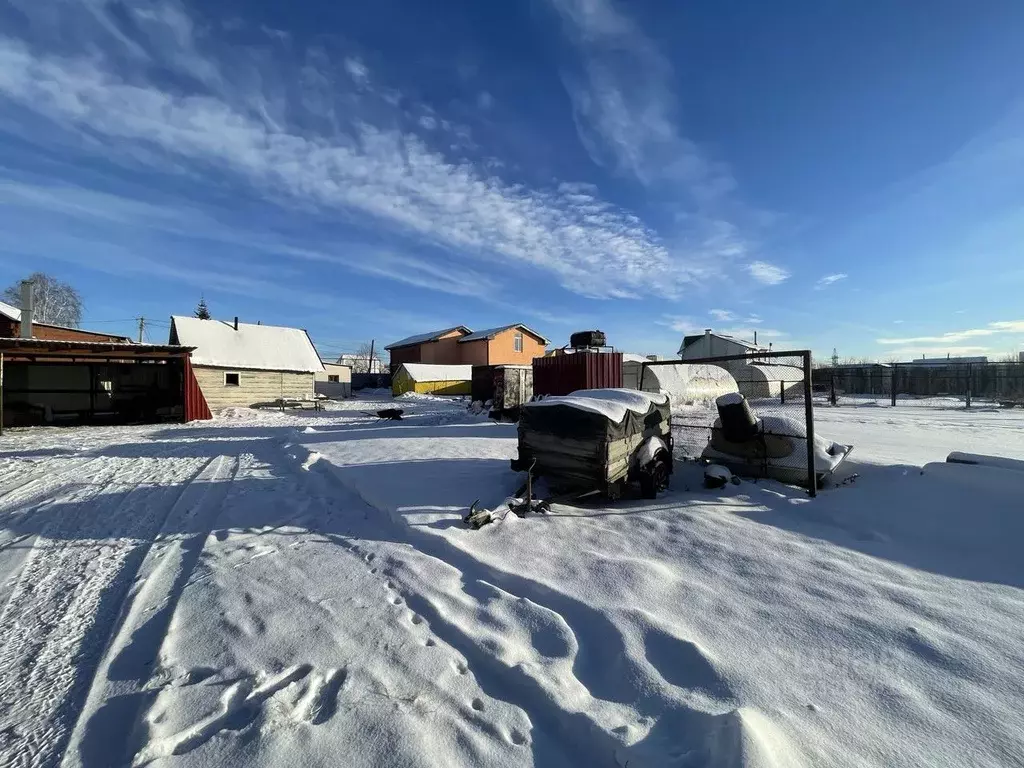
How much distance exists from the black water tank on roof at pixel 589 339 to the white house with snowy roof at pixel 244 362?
17753 millimetres

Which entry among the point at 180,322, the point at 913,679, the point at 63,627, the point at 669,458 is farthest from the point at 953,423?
the point at 180,322

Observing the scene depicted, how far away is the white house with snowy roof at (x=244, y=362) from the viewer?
82.3 ft

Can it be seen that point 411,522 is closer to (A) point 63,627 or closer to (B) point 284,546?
(B) point 284,546

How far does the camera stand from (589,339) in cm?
2036

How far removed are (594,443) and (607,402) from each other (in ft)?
2.63

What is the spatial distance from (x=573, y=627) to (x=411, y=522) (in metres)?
2.74

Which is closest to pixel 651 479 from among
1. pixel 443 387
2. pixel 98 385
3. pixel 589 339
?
pixel 589 339

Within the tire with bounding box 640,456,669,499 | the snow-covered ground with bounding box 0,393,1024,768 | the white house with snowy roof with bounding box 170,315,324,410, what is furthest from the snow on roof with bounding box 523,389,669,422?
the white house with snowy roof with bounding box 170,315,324,410

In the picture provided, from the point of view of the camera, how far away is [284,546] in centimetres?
494

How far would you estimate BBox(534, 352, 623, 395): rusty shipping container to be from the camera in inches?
685

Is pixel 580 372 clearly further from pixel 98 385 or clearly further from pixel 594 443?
pixel 98 385

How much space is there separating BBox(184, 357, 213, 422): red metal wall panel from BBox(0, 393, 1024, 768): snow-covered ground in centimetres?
1438

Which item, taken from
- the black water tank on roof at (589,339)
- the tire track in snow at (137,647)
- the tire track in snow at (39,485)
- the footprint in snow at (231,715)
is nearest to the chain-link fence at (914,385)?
the black water tank on roof at (589,339)

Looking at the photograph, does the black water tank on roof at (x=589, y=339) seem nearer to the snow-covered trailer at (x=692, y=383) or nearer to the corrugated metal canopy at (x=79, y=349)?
the snow-covered trailer at (x=692, y=383)
